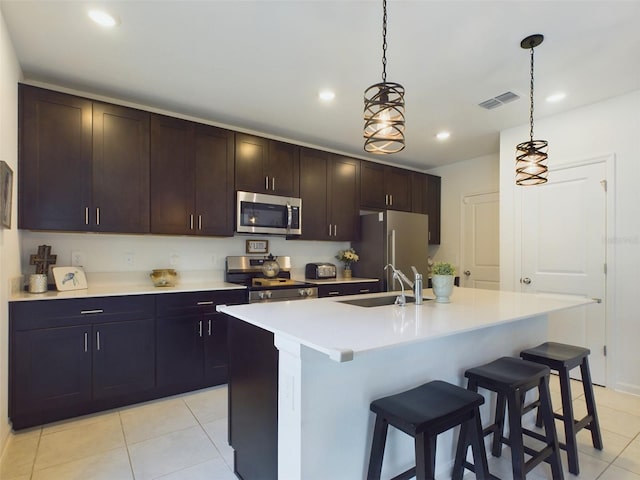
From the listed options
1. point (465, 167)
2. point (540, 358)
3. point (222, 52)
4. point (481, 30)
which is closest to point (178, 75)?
point (222, 52)

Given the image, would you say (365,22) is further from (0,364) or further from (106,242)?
(0,364)

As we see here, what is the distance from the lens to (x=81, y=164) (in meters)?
2.73

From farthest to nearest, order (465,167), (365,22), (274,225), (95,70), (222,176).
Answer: (465,167) → (274,225) → (222,176) → (95,70) → (365,22)

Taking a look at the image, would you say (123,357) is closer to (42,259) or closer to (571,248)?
(42,259)

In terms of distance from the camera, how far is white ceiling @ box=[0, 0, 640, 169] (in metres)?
1.95

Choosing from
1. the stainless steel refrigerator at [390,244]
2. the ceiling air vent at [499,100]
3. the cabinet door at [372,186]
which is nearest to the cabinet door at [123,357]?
the stainless steel refrigerator at [390,244]

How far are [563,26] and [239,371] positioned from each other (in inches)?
107

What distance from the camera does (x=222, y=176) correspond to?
340 centimetres

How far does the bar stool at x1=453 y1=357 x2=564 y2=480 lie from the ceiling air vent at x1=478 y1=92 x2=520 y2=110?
221 centimetres

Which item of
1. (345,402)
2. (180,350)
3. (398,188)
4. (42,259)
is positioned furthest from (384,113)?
(398,188)

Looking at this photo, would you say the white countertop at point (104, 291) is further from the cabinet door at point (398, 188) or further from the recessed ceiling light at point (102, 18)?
the cabinet door at point (398, 188)

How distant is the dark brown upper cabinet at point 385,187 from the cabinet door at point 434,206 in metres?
0.43

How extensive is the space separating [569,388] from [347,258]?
9.12 feet

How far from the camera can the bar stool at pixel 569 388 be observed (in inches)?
76.2
